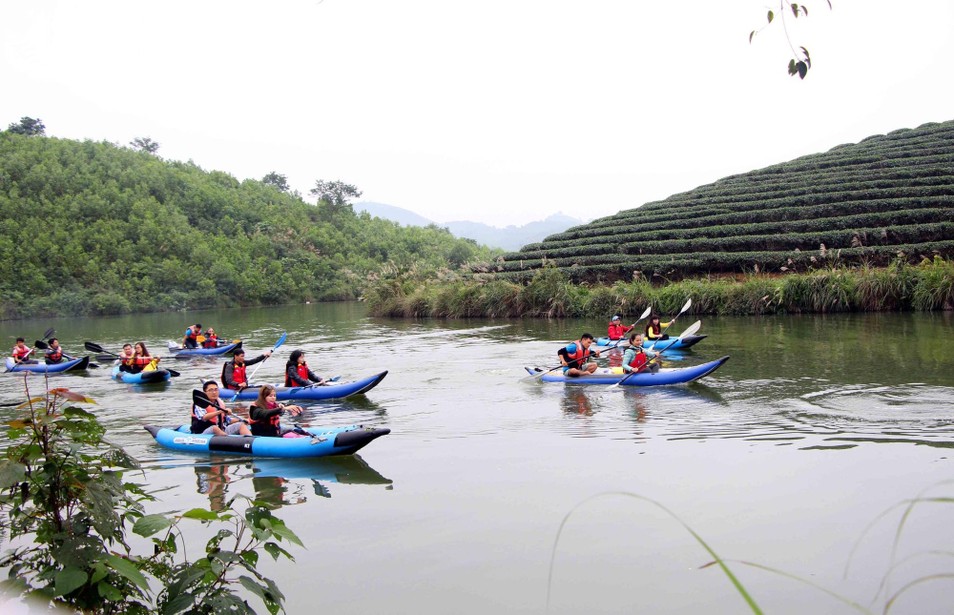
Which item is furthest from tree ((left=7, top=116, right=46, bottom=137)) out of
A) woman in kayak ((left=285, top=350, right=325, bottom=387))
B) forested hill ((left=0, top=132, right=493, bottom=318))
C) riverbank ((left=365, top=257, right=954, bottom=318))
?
woman in kayak ((left=285, top=350, right=325, bottom=387))

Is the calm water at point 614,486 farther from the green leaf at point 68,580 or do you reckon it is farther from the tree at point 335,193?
the tree at point 335,193

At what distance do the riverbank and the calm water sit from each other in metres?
6.54

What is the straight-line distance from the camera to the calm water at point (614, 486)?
4777mm

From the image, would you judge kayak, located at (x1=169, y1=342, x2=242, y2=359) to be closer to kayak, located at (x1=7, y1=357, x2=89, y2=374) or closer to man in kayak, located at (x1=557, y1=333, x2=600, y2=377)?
kayak, located at (x1=7, y1=357, x2=89, y2=374)

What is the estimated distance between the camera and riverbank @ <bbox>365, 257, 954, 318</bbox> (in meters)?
20.1

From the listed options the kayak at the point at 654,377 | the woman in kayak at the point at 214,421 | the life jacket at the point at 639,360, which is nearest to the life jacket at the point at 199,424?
the woman in kayak at the point at 214,421

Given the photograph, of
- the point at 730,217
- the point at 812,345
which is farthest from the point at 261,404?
the point at 730,217

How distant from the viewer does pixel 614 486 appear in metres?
6.71

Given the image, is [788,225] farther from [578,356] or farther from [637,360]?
[578,356]

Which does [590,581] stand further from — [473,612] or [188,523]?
[188,523]

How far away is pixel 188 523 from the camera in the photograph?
6156mm

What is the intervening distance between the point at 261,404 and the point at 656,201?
29.9 metres

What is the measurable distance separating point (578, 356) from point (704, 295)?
10958 mm

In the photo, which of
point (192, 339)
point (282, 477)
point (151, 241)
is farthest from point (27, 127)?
point (282, 477)
